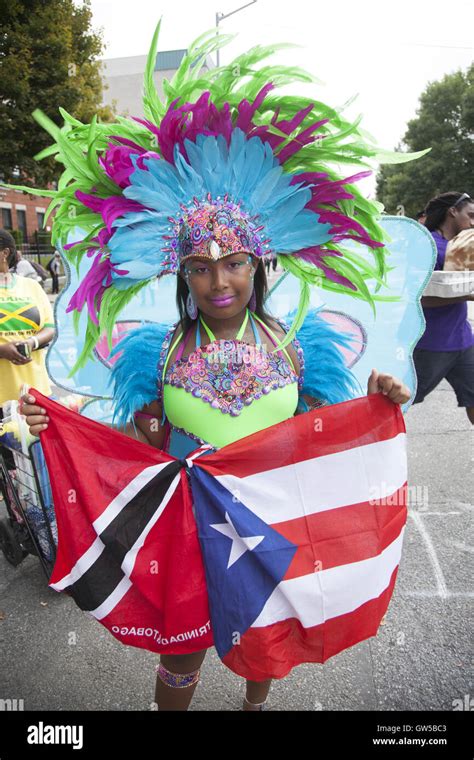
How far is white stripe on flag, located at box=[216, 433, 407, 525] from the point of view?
5.69 feet

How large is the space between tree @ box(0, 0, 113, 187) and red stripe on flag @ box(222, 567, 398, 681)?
48.9 feet

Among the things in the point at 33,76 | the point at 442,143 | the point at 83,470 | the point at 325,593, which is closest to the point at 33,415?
the point at 83,470

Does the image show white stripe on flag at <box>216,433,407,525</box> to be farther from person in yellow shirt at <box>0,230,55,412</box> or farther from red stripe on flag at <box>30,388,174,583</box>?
person in yellow shirt at <box>0,230,55,412</box>

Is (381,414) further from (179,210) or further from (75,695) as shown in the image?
(75,695)

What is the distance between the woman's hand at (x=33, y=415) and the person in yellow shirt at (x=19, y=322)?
1.78 m

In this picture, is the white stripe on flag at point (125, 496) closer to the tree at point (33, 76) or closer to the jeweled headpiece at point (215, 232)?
the jeweled headpiece at point (215, 232)

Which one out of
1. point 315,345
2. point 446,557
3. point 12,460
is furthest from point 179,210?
point 446,557

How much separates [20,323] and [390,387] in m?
2.68

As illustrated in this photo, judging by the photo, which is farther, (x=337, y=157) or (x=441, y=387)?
(x=441, y=387)

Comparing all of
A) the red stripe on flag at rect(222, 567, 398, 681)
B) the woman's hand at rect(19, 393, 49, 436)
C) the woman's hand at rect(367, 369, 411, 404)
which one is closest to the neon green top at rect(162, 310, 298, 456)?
the woman's hand at rect(367, 369, 411, 404)

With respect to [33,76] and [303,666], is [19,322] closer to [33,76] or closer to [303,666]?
[303,666]

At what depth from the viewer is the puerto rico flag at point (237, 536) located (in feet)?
5.50

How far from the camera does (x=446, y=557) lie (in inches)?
127
